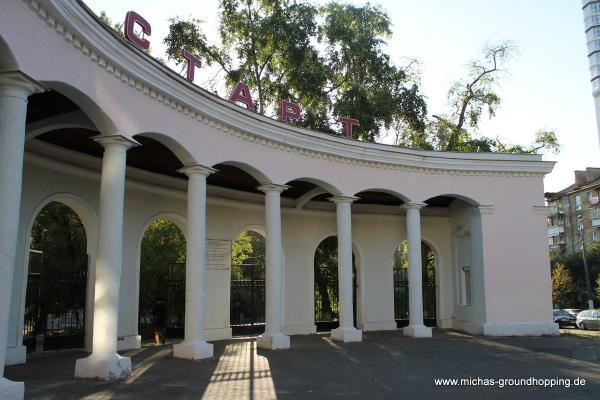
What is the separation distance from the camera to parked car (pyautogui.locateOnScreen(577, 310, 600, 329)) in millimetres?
25953

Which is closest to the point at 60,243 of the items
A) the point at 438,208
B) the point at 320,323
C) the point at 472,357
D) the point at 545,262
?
the point at 320,323

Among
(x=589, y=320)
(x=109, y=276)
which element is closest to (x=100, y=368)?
(x=109, y=276)

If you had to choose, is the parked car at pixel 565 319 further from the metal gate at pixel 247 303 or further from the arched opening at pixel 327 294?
the metal gate at pixel 247 303

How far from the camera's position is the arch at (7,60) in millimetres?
6664

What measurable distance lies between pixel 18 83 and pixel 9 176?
3.96ft

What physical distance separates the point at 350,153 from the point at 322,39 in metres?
12.7

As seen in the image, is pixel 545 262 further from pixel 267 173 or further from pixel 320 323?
pixel 267 173

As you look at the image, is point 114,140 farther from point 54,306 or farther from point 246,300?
point 246,300

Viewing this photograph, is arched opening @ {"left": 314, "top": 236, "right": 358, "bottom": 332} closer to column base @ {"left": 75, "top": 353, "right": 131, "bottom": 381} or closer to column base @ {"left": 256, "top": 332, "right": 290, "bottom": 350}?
column base @ {"left": 256, "top": 332, "right": 290, "bottom": 350}

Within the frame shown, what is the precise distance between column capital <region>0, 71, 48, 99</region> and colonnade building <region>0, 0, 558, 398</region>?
0.01 m

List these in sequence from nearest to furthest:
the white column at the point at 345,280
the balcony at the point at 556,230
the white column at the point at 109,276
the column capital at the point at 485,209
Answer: the white column at the point at 109,276 → the white column at the point at 345,280 → the column capital at the point at 485,209 → the balcony at the point at 556,230

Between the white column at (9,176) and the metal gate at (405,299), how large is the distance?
1518 centimetres

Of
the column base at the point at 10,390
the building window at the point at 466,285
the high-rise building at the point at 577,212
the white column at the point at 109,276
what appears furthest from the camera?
the high-rise building at the point at 577,212

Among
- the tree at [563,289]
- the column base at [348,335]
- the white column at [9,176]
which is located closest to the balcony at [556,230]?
the tree at [563,289]
